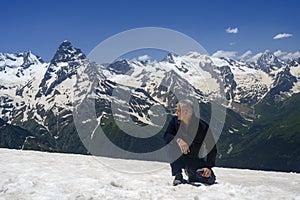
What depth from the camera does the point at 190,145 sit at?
15.2 meters

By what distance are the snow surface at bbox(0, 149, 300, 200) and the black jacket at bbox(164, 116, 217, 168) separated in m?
1.17

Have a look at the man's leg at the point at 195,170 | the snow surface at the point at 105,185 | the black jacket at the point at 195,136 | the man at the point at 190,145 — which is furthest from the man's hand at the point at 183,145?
the snow surface at the point at 105,185

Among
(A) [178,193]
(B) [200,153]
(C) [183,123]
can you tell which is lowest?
(A) [178,193]

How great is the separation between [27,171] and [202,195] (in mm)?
7037

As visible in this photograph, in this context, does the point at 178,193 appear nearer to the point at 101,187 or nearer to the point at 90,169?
the point at 101,187

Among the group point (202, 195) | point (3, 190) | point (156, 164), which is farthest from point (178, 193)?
point (156, 164)

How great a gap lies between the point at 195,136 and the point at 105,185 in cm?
364

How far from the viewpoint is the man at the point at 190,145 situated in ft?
48.2

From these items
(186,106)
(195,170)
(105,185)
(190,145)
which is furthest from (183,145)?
(105,185)

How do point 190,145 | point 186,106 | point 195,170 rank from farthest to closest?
1. point 195,170
2. point 190,145
3. point 186,106

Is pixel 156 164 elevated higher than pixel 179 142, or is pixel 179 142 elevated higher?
pixel 179 142

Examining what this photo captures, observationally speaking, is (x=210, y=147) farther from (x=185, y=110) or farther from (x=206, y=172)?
(x=185, y=110)

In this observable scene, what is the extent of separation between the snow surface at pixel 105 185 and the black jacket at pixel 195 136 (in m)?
1.17

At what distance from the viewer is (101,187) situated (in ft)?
47.4
